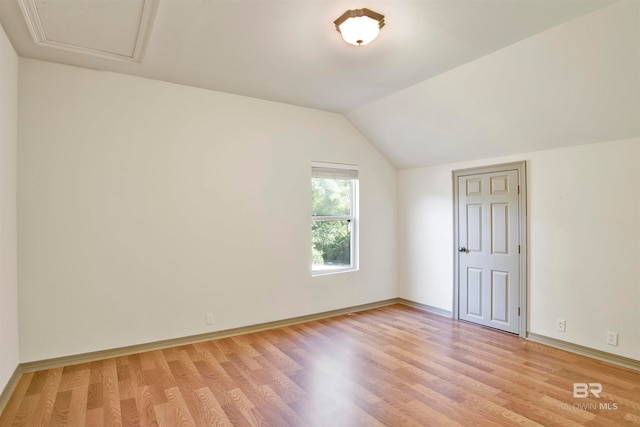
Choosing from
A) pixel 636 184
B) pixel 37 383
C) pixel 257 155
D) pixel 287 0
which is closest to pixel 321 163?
pixel 257 155

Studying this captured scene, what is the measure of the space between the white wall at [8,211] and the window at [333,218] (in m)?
3.01

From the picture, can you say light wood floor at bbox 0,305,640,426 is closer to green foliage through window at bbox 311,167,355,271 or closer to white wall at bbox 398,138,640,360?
white wall at bbox 398,138,640,360

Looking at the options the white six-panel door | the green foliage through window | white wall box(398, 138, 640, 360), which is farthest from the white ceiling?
the green foliage through window

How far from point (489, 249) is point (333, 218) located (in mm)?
2024

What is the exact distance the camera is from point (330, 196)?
4895mm

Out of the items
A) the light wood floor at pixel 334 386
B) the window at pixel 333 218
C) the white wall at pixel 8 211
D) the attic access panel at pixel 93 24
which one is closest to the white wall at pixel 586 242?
the light wood floor at pixel 334 386

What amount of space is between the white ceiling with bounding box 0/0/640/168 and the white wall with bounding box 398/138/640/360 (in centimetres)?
23

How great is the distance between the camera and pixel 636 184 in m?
3.09

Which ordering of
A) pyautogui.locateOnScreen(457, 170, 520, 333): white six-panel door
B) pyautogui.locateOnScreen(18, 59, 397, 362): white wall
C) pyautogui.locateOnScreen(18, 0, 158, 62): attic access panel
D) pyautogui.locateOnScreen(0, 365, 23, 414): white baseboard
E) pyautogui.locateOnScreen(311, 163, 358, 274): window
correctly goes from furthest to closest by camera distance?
pyautogui.locateOnScreen(311, 163, 358, 274): window → pyautogui.locateOnScreen(457, 170, 520, 333): white six-panel door → pyautogui.locateOnScreen(18, 59, 397, 362): white wall → pyautogui.locateOnScreen(0, 365, 23, 414): white baseboard → pyautogui.locateOnScreen(18, 0, 158, 62): attic access panel

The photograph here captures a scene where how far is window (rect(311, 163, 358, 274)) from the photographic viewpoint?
15.5 feet

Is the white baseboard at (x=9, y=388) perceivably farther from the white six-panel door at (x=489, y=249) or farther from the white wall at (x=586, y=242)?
the white wall at (x=586, y=242)

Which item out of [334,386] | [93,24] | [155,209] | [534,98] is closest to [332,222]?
[155,209]

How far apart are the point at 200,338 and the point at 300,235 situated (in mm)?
1660

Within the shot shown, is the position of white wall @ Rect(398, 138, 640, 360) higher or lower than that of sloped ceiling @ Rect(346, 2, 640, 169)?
lower
